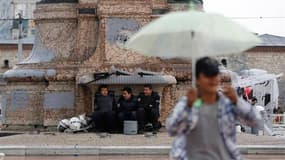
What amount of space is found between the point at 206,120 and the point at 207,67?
0.39 meters

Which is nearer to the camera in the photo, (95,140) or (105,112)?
(95,140)

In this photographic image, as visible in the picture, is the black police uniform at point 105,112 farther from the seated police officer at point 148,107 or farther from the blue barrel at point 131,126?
the seated police officer at point 148,107

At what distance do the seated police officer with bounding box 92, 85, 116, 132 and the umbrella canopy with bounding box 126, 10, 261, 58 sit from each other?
12055mm

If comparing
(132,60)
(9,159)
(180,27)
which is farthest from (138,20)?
(180,27)

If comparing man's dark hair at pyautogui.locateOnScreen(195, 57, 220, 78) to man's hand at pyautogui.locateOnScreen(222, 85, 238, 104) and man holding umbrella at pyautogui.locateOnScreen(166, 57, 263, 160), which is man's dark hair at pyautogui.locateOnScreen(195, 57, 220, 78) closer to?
man holding umbrella at pyautogui.locateOnScreen(166, 57, 263, 160)

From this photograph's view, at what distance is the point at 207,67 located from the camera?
5.72m

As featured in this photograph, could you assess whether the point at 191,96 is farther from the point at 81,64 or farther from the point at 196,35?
the point at 81,64

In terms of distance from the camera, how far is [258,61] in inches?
2783

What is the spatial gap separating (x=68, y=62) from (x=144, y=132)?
10.8 feet

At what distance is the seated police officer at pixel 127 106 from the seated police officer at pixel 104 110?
204 mm

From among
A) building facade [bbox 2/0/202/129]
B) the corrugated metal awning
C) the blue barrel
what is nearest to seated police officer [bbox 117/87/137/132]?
the blue barrel

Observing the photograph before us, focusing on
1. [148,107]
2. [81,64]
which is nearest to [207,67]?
[148,107]

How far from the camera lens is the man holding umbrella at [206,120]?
5.62 metres

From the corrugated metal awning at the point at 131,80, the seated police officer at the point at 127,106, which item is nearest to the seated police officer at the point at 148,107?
the seated police officer at the point at 127,106
